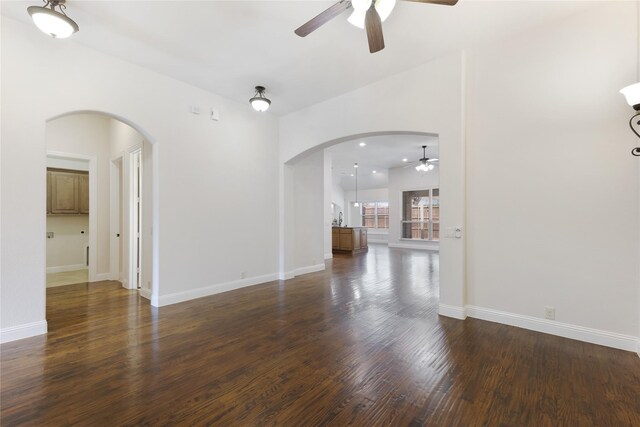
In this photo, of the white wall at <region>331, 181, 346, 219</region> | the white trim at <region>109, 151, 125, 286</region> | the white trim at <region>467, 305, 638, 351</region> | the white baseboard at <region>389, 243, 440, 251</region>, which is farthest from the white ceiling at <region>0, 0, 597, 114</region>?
the white wall at <region>331, 181, 346, 219</region>

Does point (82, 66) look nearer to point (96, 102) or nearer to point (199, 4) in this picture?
point (96, 102)

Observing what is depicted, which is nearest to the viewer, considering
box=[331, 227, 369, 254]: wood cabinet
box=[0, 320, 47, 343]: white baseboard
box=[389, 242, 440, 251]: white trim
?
box=[0, 320, 47, 343]: white baseboard

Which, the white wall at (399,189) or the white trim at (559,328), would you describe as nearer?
the white trim at (559,328)

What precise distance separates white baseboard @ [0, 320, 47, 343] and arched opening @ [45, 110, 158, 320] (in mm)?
1188

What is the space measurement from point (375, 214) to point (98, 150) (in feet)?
38.8

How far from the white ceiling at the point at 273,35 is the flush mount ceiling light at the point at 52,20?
0.54ft

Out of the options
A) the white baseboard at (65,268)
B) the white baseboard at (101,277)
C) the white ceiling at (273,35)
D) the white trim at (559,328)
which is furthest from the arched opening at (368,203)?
the white baseboard at (65,268)

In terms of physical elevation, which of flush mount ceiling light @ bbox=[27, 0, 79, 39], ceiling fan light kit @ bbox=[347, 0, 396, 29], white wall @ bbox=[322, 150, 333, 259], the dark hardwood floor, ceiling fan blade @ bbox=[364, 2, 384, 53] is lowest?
the dark hardwood floor

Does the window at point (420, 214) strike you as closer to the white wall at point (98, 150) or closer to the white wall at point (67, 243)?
the white wall at point (98, 150)

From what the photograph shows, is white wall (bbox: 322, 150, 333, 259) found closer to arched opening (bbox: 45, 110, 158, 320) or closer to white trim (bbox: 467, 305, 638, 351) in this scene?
arched opening (bbox: 45, 110, 158, 320)

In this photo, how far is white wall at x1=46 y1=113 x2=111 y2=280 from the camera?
5.36 metres

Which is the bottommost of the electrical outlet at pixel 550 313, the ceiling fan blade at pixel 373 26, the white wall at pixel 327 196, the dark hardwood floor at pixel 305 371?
the dark hardwood floor at pixel 305 371

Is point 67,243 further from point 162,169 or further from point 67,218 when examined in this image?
point 162,169

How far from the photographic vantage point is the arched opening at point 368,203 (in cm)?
589
